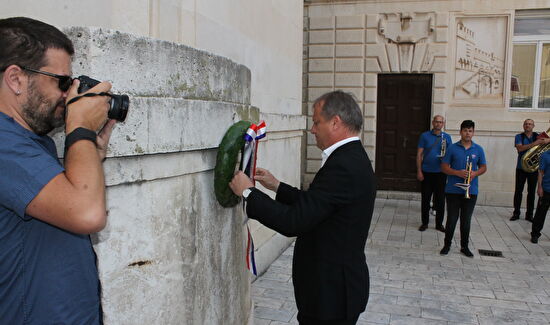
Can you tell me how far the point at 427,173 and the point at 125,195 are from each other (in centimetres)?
695

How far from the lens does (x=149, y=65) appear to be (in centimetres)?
198

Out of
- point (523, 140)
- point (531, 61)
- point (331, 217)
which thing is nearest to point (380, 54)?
point (531, 61)

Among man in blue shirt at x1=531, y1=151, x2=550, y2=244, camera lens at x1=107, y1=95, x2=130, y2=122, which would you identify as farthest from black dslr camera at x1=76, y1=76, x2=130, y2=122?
man in blue shirt at x1=531, y1=151, x2=550, y2=244

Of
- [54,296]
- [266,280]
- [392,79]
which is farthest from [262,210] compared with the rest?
[392,79]

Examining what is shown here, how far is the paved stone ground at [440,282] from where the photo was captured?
4.56 metres

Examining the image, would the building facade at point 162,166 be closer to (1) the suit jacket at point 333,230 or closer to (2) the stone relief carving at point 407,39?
(1) the suit jacket at point 333,230

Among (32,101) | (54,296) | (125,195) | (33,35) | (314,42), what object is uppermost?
(314,42)

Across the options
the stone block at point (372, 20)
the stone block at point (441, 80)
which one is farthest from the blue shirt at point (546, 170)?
the stone block at point (372, 20)

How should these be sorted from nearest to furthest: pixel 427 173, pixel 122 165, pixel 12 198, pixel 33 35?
pixel 12 198 < pixel 33 35 < pixel 122 165 < pixel 427 173

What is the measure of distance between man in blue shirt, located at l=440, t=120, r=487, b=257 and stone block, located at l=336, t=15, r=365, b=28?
5120 mm

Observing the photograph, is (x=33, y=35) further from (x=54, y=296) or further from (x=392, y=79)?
(x=392, y=79)

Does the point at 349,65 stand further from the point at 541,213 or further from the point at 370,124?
the point at 541,213

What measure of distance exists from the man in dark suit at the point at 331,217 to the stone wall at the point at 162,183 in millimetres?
263

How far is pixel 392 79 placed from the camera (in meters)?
11.1
